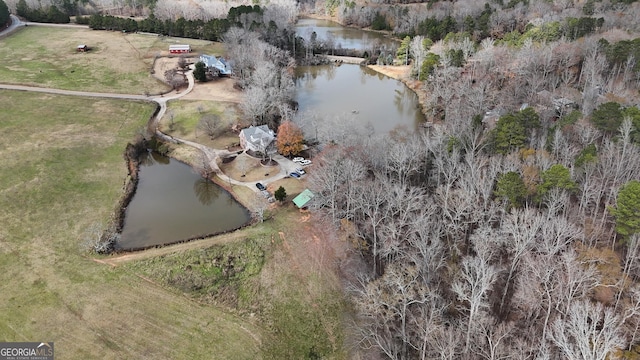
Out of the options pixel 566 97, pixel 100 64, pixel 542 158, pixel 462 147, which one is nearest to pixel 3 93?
pixel 100 64

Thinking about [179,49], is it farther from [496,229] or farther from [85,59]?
[496,229]

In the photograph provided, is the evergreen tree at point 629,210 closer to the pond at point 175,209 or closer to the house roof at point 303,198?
the house roof at point 303,198

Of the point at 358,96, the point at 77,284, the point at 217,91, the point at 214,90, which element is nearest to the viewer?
the point at 77,284

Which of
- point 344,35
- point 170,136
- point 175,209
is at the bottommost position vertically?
point 175,209

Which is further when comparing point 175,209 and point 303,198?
point 175,209

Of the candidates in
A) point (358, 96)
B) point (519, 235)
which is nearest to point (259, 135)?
point (358, 96)

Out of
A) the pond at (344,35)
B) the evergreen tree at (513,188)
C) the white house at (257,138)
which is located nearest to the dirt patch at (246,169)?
the white house at (257,138)
